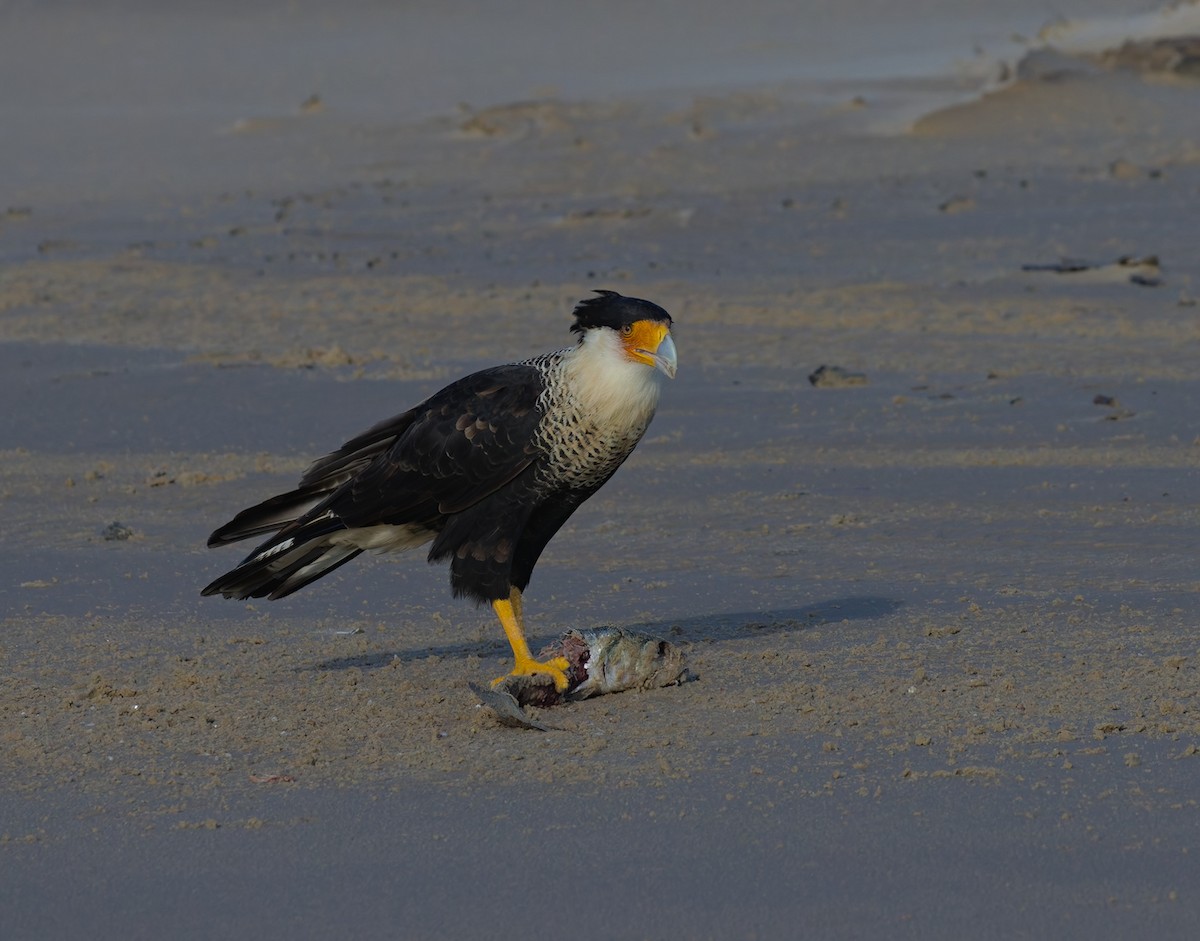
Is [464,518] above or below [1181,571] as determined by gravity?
above

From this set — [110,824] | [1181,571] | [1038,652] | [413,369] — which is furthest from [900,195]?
[110,824]

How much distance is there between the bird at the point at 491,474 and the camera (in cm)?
547

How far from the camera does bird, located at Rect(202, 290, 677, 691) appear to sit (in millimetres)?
5469

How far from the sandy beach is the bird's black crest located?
1.05 m

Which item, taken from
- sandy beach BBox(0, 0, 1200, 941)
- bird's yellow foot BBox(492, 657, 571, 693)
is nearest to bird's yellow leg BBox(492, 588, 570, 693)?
bird's yellow foot BBox(492, 657, 571, 693)

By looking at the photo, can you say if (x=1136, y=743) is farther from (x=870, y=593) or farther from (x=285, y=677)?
(x=285, y=677)

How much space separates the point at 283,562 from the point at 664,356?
1380 mm

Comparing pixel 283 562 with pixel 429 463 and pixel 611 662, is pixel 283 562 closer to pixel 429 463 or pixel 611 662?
pixel 429 463

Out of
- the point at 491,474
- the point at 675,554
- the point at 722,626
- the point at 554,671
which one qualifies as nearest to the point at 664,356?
the point at 491,474

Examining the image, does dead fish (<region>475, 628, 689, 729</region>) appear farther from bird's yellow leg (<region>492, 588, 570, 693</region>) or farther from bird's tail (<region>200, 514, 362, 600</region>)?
bird's tail (<region>200, 514, 362, 600</region>)

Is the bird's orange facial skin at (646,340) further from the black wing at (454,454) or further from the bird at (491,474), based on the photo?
the black wing at (454,454)

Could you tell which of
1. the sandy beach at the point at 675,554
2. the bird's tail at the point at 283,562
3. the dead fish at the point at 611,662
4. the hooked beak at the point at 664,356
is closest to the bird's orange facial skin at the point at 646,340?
the hooked beak at the point at 664,356

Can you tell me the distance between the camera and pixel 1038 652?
18.6 feet

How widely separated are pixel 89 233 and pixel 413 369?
21.9 ft
